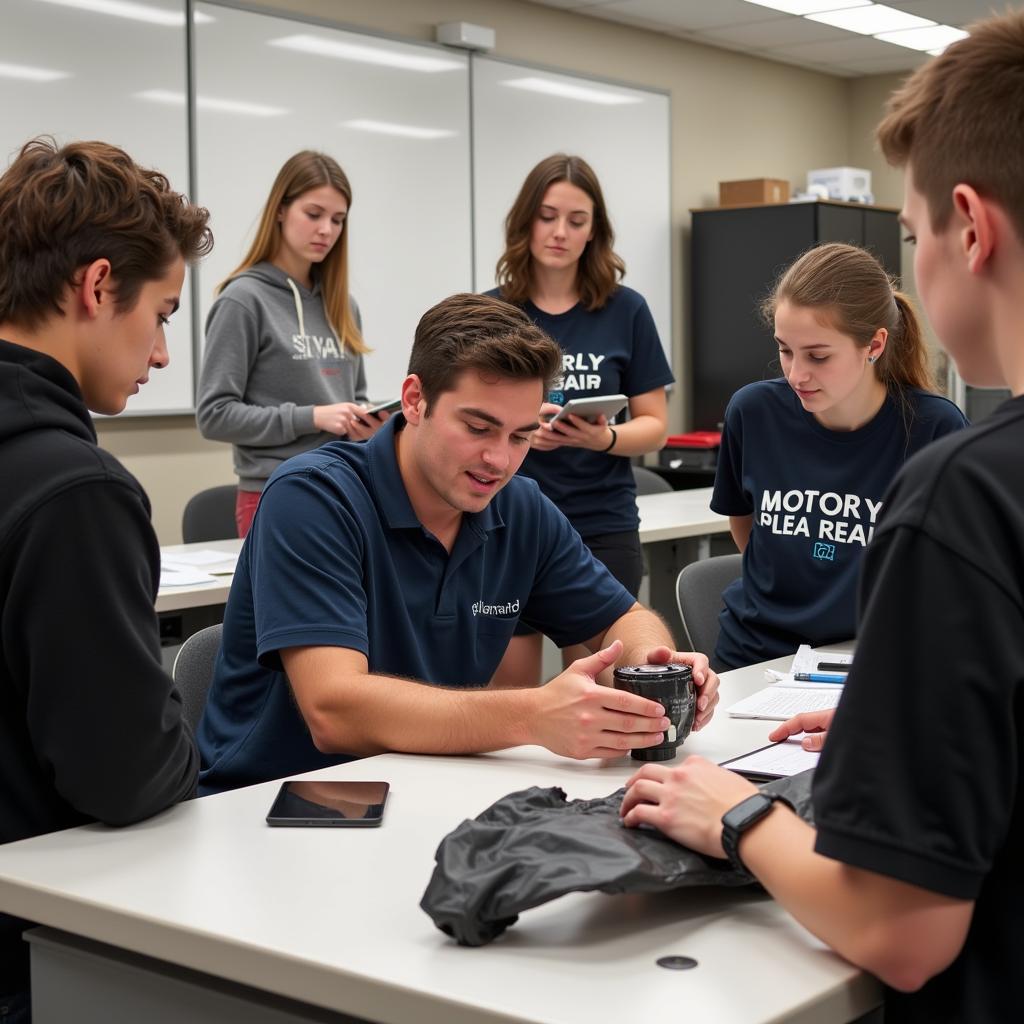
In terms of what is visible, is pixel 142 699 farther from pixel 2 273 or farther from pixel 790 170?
pixel 790 170

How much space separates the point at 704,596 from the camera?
279cm

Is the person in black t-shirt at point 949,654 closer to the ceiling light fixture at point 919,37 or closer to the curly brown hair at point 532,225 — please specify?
the curly brown hair at point 532,225

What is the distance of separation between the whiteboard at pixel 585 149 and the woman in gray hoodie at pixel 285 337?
2.32 metres

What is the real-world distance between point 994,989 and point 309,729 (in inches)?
38.1

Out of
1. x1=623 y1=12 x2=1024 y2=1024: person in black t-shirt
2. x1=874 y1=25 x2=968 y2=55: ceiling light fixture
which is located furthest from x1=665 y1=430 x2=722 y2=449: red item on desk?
x1=623 y1=12 x2=1024 y2=1024: person in black t-shirt

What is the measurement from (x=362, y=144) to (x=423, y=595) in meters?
4.02

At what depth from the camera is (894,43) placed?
284 inches

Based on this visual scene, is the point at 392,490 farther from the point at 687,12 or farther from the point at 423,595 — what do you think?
the point at 687,12

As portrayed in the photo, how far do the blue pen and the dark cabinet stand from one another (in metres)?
4.98

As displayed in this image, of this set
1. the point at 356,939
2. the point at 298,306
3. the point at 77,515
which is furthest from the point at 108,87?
the point at 356,939

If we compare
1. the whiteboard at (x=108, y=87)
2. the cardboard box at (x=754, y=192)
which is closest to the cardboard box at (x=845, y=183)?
the cardboard box at (x=754, y=192)

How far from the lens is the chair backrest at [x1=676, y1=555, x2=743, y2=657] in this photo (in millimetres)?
2742

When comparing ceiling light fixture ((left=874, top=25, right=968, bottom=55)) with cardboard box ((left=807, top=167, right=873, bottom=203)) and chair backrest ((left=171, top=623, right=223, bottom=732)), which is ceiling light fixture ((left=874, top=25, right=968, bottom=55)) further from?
chair backrest ((left=171, top=623, right=223, bottom=732))

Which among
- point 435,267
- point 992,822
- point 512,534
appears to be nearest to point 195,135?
point 435,267
